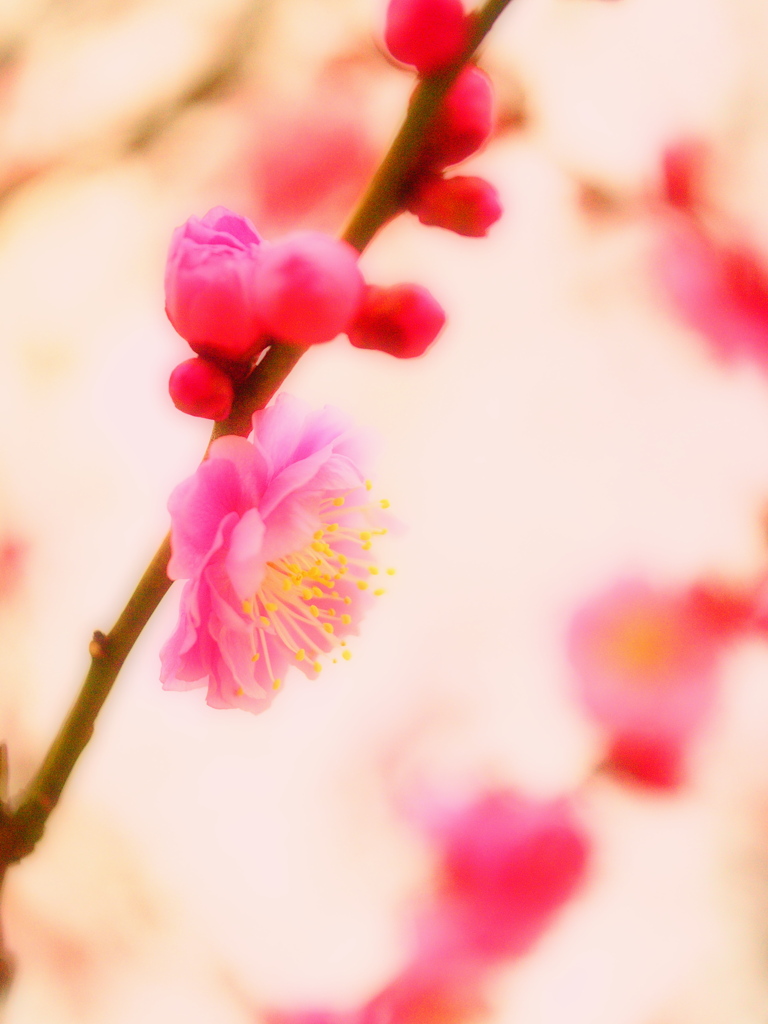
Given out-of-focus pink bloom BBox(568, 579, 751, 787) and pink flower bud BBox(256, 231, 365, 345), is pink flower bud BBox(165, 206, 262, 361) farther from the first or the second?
out-of-focus pink bloom BBox(568, 579, 751, 787)

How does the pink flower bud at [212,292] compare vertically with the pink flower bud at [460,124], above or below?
below

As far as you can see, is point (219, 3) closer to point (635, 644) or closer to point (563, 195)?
point (563, 195)

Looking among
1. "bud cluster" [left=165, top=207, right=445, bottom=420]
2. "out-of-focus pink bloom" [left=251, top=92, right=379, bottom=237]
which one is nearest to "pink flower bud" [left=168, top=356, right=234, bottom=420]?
"bud cluster" [left=165, top=207, right=445, bottom=420]

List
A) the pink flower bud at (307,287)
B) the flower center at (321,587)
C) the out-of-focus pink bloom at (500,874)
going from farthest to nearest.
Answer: the out-of-focus pink bloom at (500,874) → the flower center at (321,587) → the pink flower bud at (307,287)

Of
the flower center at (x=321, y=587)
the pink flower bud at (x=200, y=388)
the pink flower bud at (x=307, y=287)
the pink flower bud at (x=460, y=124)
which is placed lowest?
the flower center at (x=321, y=587)

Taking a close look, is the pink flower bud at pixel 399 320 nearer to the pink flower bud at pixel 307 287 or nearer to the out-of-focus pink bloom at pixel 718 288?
the pink flower bud at pixel 307 287

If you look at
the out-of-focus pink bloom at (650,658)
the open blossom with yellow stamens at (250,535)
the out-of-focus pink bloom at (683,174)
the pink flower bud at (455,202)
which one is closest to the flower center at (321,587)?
the open blossom with yellow stamens at (250,535)

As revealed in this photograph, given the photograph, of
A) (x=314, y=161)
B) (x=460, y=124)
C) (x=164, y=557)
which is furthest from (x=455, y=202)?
(x=314, y=161)

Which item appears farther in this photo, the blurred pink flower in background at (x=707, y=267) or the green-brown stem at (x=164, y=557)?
the blurred pink flower in background at (x=707, y=267)
